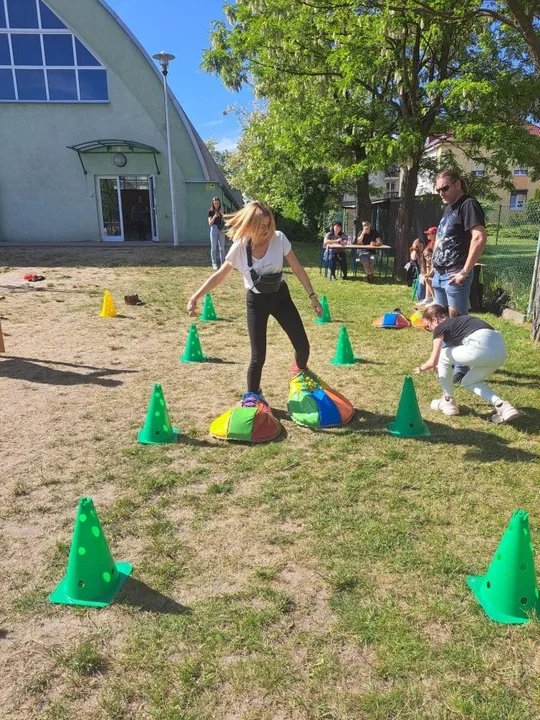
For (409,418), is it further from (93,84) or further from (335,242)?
(93,84)

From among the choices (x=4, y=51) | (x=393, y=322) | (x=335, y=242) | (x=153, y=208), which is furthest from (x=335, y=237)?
(x=4, y=51)

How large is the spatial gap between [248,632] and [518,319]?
789 centimetres

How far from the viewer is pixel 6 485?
370 centimetres

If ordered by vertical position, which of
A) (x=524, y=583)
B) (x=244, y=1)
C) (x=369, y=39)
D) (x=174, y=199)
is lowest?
(x=524, y=583)

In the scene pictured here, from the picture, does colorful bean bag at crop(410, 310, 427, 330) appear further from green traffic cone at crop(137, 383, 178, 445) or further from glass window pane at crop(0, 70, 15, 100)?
glass window pane at crop(0, 70, 15, 100)

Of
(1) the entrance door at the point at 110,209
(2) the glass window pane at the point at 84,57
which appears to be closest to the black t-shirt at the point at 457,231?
(1) the entrance door at the point at 110,209

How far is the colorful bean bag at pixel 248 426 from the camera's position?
171 inches

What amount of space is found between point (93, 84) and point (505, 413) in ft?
75.4

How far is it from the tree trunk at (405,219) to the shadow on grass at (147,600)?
42.9ft

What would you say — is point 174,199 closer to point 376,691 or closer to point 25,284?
point 25,284

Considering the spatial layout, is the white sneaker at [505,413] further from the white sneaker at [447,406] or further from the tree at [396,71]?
the tree at [396,71]

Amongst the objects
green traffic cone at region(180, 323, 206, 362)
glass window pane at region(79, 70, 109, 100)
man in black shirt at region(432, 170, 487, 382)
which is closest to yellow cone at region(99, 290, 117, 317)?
green traffic cone at region(180, 323, 206, 362)

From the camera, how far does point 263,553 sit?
9.72 feet

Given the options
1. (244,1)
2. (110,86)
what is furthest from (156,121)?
(244,1)
